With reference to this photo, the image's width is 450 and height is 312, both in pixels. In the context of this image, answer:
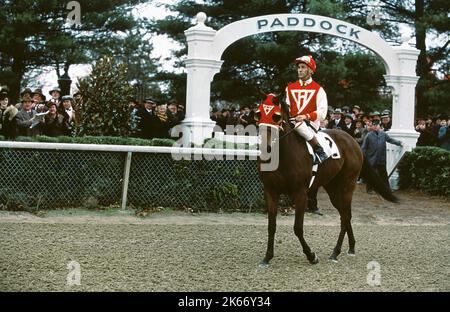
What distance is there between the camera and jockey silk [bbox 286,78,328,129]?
7585 millimetres

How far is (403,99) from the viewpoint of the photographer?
15.7 m

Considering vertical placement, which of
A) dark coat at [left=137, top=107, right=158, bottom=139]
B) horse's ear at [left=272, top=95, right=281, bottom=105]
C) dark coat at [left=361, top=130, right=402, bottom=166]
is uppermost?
horse's ear at [left=272, top=95, right=281, bottom=105]

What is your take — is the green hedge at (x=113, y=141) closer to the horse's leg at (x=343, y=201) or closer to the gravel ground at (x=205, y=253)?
the gravel ground at (x=205, y=253)

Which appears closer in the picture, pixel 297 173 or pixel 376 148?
pixel 297 173

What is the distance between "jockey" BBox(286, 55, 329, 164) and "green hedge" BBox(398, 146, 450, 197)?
24.6 feet

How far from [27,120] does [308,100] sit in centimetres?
576

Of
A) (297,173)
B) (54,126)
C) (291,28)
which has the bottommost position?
(297,173)

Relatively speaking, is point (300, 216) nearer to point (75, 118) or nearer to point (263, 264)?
point (263, 264)

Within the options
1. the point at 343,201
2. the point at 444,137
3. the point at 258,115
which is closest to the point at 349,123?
the point at 444,137

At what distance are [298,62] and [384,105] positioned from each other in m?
15.0

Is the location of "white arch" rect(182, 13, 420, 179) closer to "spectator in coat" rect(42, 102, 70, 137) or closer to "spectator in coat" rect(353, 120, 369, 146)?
"spectator in coat" rect(353, 120, 369, 146)

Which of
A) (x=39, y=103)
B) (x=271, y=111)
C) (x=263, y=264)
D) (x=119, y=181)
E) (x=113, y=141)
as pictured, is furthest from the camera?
(x=39, y=103)

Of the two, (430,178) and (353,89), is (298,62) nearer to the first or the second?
(430,178)

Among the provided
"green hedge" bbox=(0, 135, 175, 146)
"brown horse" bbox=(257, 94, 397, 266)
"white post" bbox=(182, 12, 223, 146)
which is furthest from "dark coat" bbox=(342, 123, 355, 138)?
"brown horse" bbox=(257, 94, 397, 266)
